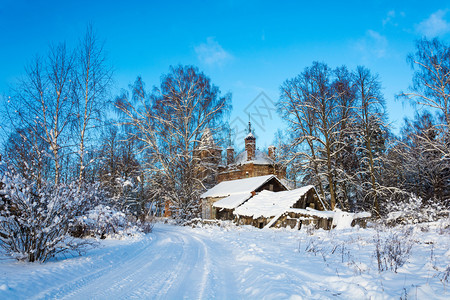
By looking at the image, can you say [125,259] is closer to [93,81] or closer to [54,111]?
[54,111]

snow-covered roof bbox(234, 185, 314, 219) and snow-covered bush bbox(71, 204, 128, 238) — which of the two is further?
snow-covered roof bbox(234, 185, 314, 219)

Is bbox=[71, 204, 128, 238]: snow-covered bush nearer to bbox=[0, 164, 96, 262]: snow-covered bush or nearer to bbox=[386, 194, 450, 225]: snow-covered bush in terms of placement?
bbox=[0, 164, 96, 262]: snow-covered bush

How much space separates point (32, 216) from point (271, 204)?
15.3 metres

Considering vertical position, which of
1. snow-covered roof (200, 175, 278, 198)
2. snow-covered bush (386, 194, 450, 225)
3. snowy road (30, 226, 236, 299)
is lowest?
snowy road (30, 226, 236, 299)

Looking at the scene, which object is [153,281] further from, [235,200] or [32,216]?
[235,200]

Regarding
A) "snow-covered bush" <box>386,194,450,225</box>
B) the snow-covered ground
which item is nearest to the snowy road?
the snow-covered ground

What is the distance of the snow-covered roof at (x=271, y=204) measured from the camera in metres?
17.3

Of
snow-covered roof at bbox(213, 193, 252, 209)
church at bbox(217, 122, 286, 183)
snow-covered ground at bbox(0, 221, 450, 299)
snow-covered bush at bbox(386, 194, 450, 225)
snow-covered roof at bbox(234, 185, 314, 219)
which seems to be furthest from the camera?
church at bbox(217, 122, 286, 183)

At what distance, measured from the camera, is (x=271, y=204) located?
18984 millimetres

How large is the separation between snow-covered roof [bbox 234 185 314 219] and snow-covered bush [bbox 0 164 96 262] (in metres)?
12.7

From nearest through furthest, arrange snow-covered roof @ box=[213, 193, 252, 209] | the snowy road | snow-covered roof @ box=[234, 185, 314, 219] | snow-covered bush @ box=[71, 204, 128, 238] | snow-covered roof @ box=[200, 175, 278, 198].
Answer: the snowy road → snow-covered bush @ box=[71, 204, 128, 238] → snow-covered roof @ box=[234, 185, 314, 219] → snow-covered roof @ box=[213, 193, 252, 209] → snow-covered roof @ box=[200, 175, 278, 198]

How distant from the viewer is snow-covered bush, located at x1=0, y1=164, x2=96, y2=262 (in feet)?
18.5

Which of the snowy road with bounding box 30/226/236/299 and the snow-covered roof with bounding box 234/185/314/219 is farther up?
the snow-covered roof with bounding box 234/185/314/219

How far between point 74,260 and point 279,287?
4825 mm
